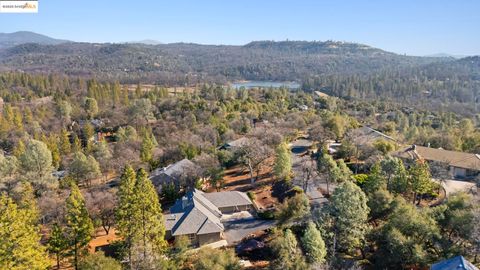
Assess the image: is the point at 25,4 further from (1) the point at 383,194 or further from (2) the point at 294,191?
(1) the point at 383,194

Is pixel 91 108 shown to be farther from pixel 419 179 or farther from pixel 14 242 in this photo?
pixel 419 179

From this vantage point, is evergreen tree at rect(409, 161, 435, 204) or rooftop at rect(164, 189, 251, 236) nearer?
rooftop at rect(164, 189, 251, 236)

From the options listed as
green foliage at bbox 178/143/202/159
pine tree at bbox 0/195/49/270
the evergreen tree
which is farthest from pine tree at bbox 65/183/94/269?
the evergreen tree

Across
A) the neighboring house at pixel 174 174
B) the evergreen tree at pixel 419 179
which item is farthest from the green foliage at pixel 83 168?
the evergreen tree at pixel 419 179

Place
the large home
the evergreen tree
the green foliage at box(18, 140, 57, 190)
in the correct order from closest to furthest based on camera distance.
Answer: the large home, the evergreen tree, the green foliage at box(18, 140, 57, 190)

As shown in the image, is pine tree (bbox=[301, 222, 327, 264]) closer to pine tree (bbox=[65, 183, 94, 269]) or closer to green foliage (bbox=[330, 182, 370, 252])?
green foliage (bbox=[330, 182, 370, 252])
